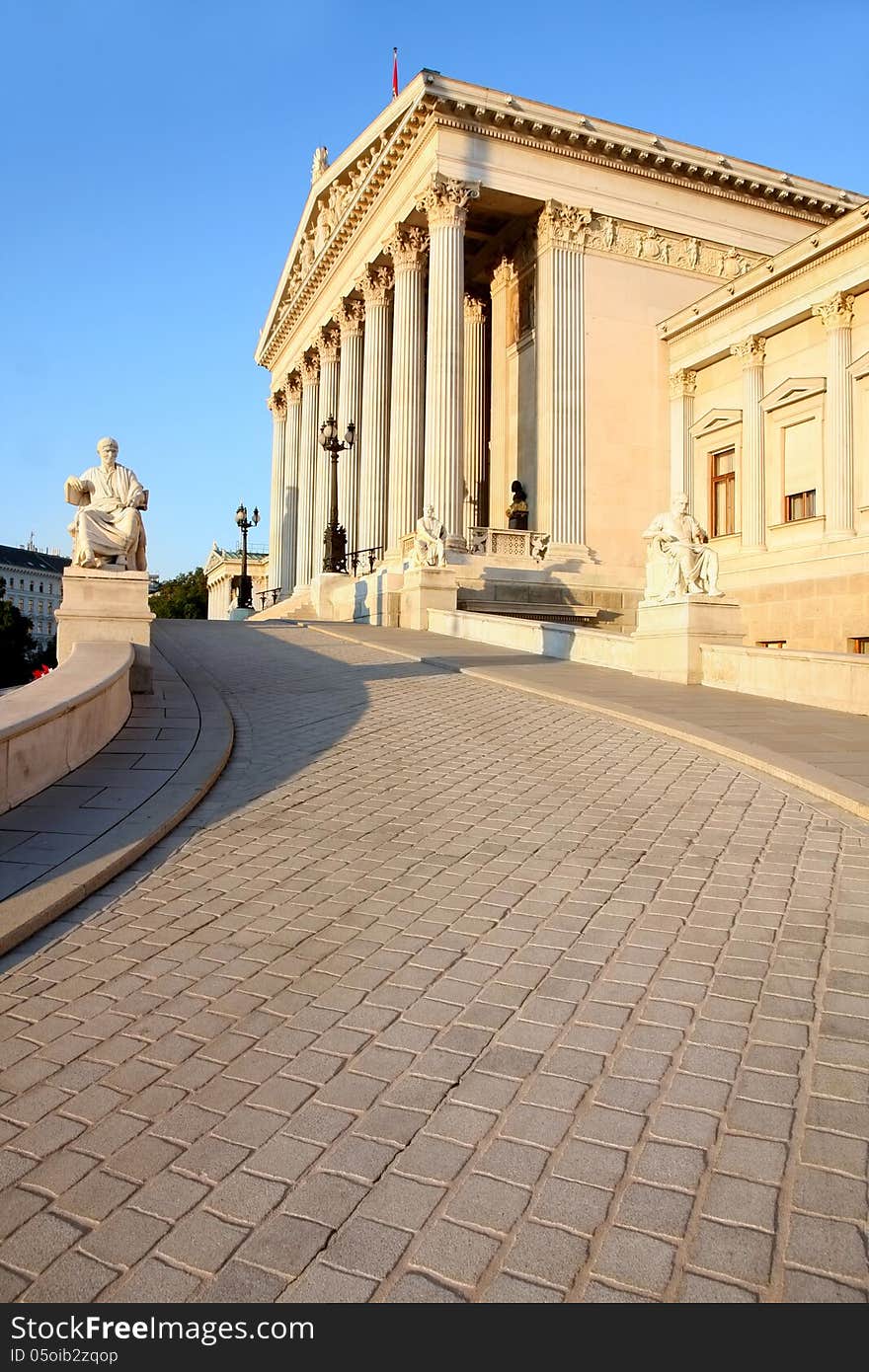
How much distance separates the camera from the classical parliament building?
25.0m

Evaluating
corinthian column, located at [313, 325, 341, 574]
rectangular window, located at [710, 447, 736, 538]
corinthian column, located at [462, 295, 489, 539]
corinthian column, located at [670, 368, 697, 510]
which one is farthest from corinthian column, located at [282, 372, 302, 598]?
rectangular window, located at [710, 447, 736, 538]

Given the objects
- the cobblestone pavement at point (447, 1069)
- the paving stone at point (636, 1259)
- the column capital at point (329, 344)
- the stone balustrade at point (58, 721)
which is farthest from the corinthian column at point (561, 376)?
the paving stone at point (636, 1259)

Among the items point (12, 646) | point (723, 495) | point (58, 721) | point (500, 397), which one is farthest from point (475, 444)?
point (12, 646)

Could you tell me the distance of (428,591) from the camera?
2417 cm

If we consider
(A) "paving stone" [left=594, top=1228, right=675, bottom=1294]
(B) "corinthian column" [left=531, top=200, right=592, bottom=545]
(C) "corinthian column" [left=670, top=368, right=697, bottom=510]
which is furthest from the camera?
(C) "corinthian column" [left=670, top=368, right=697, bottom=510]

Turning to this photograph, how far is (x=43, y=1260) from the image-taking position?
221 cm

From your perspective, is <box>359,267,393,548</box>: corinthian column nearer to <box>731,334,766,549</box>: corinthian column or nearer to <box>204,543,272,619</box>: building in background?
<box>731,334,766,549</box>: corinthian column

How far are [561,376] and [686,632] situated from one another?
1744 cm

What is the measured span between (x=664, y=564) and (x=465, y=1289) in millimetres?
14091

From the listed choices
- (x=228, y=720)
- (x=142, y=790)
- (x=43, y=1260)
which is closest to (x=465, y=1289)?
(x=43, y=1260)

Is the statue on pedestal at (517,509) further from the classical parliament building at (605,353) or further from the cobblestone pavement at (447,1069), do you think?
the cobblestone pavement at (447,1069)

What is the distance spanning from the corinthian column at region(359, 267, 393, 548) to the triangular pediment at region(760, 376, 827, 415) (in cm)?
1360

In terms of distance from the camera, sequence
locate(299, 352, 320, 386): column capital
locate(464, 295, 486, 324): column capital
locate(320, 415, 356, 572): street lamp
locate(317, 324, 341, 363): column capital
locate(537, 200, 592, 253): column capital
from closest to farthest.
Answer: locate(320, 415, 356, 572): street lamp < locate(537, 200, 592, 253): column capital < locate(464, 295, 486, 324): column capital < locate(317, 324, 341, 363): column capital < locate(299, 352, 320, 386): column capital
